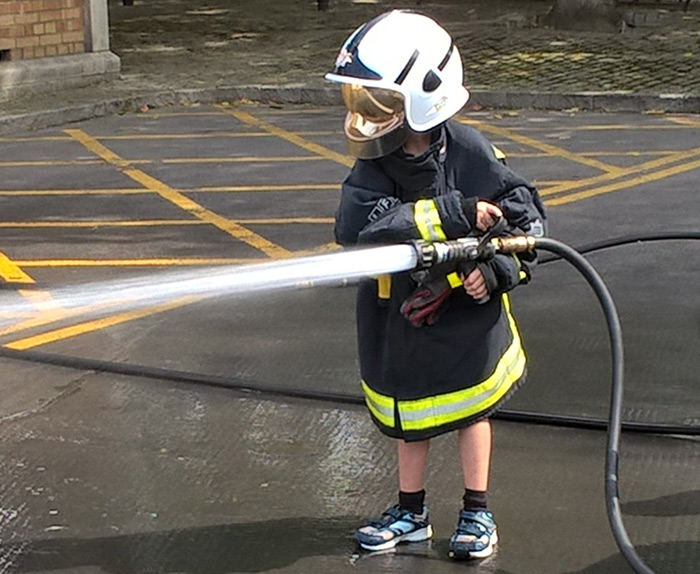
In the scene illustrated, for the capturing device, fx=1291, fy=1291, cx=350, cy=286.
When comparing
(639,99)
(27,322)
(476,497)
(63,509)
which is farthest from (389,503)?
(639,99)

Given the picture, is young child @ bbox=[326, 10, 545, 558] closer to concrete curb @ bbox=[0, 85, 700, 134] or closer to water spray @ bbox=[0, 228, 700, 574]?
water spray @ bbox=[0, 228, 700, 574]

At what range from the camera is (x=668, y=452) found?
14.5ft

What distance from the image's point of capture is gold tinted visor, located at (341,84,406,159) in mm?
3342

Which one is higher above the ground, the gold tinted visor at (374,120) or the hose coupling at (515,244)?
the gold tinted visor at (374,120)

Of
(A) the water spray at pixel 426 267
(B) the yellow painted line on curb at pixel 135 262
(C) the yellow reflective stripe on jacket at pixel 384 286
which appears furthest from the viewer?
(B) the yellow painted line on curb at pixel 135 262

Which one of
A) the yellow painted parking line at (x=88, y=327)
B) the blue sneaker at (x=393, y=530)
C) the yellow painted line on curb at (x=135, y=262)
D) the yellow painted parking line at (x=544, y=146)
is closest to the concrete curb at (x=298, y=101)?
the yellow painted parking line at (x=544, y=146)

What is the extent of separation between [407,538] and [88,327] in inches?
105

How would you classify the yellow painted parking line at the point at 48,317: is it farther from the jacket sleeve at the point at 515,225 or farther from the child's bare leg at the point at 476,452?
the jacket sleeve at the point at 515,225

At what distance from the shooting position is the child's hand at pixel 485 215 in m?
3.34

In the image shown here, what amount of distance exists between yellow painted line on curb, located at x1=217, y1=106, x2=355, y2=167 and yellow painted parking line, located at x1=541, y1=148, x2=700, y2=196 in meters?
1.55

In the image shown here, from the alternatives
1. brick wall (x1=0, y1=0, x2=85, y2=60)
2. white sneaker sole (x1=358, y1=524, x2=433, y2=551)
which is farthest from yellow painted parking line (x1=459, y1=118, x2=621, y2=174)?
white sneaker sole (x1=358, y1=524, x2=433, y2=551)

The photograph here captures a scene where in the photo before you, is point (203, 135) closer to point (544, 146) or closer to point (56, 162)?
point (56, 162)

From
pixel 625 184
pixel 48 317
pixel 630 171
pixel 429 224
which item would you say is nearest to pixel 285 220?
pixel 48 317

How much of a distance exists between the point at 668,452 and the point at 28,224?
16.1 ft
